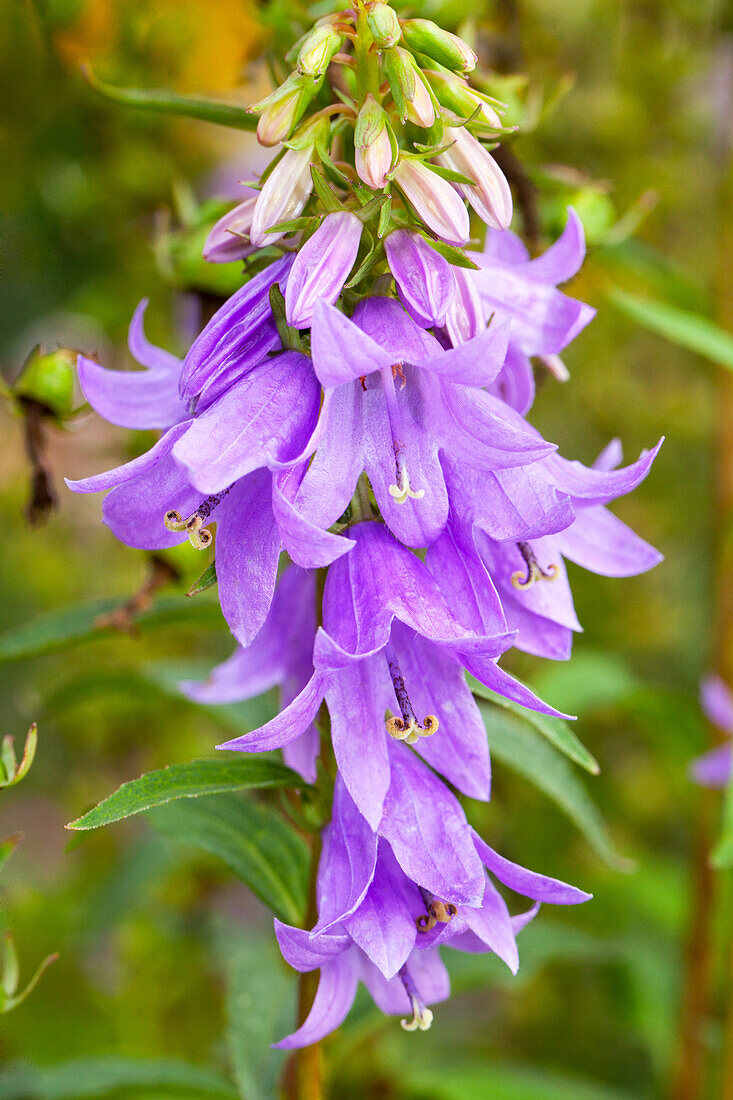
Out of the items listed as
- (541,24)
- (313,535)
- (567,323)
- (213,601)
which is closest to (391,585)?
(313,535)

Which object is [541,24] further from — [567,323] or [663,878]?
[663,878]

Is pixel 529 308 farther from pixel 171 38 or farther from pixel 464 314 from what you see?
pixel 171 38

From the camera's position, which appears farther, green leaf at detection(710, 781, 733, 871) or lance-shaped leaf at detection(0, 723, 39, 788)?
green leaf at detection(710, 781, 733, 871)

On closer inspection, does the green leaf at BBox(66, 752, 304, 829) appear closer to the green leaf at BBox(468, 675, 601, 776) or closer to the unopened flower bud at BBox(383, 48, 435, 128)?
the green leaf at BBox(468, 675, 601, 776)

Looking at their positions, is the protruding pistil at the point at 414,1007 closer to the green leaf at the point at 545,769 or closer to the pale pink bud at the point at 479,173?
the green leaf at the point at 545,769

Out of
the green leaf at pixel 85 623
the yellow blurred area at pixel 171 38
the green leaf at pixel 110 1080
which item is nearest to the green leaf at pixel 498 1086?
the green leaf at pixel 110 1080

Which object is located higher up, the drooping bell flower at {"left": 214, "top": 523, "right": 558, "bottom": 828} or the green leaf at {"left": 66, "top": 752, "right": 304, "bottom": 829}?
the drooping bell flower at {"left": 214, "top": 523, "right": 558, "bottom": 828}

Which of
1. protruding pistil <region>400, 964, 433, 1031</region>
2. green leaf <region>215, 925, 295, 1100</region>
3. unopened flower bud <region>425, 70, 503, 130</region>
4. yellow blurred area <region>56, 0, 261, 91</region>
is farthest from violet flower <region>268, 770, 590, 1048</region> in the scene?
yellow blurred area <region>56, 0, 261, 91</region>
